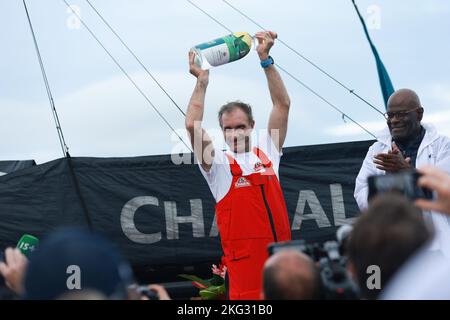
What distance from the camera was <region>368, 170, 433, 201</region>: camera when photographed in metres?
2.16

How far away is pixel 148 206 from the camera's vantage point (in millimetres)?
6680

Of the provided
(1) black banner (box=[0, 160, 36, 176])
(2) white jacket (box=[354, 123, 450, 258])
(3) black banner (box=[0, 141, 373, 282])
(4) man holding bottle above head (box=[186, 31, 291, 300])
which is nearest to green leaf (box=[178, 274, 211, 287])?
(3) black banner (box=[0, 141, 373, 282])

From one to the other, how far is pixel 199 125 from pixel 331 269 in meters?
2.11

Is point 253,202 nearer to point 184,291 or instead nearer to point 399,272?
point 399,272

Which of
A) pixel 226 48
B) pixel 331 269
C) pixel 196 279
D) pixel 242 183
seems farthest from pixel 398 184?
pixel 196 279

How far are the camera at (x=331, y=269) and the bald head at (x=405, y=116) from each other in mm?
2426

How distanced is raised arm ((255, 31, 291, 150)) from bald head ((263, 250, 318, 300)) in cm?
221

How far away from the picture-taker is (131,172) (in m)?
6.82

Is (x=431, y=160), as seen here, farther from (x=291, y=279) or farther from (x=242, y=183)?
(x=291, y=279)

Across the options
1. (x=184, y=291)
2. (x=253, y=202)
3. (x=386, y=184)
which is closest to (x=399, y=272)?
(x=386, y=184)

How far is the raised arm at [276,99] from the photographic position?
13.8 feet

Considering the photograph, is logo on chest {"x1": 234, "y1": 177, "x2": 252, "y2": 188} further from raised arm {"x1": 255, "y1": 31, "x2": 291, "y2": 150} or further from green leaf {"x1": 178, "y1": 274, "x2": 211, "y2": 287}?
green leaf {"x1": 178, "y1": 274, "x2": 211, "y2": 287}

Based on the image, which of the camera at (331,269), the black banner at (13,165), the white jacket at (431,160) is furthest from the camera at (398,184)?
the black banner at (13,165)
